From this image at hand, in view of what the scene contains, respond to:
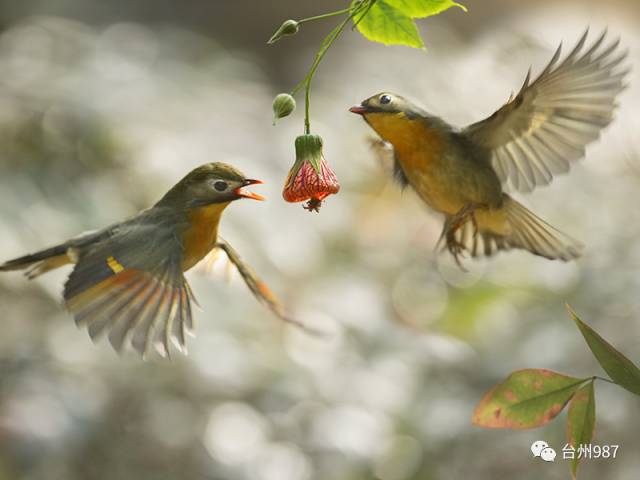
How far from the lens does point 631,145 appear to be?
2430 mm

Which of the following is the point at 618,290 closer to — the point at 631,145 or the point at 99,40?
the point at 631,145

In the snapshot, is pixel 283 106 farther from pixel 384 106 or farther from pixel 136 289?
pixel 136 289

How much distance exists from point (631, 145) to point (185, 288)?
1.94 m

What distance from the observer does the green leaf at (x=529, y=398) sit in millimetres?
670

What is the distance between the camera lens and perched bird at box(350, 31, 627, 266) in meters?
0.71

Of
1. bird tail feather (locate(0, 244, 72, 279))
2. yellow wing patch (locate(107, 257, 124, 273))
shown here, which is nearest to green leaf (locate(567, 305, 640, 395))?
yellow wing patch (locate(107, 257, 124, 273))

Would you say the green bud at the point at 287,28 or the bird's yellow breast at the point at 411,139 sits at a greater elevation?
the green bud at the point at 287,28

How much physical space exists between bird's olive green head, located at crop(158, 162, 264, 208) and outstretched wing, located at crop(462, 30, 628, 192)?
0.21 metres

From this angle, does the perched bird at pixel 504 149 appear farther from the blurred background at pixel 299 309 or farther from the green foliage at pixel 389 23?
the blurred background at pixel 299 309

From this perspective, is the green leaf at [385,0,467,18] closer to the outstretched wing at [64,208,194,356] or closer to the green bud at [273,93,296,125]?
the green bud at [273,93,296,125]

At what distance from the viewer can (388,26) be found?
0.69 m

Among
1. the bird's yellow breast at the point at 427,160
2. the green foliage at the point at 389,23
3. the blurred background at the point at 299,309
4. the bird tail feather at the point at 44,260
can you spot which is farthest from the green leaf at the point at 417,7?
the blurred background at the point at 299,309

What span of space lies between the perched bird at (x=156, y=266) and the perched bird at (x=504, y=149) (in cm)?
14

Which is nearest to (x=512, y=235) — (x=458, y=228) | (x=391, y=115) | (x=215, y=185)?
(x=458, y=228)
